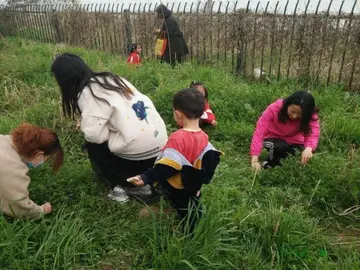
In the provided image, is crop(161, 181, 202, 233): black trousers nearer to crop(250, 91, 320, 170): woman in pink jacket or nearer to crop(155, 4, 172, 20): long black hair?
crop(250, 91, 320, 170): woman in pink jacket

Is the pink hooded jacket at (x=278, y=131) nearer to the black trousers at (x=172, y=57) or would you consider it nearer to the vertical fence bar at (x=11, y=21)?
the black trousers at (x=172, y=57)

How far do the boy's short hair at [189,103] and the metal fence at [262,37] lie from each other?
149 inches

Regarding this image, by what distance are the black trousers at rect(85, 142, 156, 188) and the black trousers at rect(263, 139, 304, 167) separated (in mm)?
1327

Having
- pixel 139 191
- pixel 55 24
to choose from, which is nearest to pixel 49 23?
pixel 55 24

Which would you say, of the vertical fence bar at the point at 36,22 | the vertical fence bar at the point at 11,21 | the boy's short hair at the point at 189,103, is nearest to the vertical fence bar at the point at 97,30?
the vertical fence bar at the point at 36,22

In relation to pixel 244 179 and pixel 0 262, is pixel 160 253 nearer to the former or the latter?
pixel 0 262

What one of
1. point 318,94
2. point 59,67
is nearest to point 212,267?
point 59,67

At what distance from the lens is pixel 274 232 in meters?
2.19

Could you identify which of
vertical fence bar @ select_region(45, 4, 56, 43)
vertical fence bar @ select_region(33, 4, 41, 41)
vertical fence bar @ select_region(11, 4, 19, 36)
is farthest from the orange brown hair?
vertical fence bar @ select_region(11, 4, 19, 36)

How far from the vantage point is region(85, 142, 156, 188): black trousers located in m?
2.70

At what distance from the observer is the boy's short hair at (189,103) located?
202 centimetres

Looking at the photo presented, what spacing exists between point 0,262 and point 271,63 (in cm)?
483

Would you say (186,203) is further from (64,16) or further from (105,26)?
(64,16)

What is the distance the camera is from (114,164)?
8.98 feet
